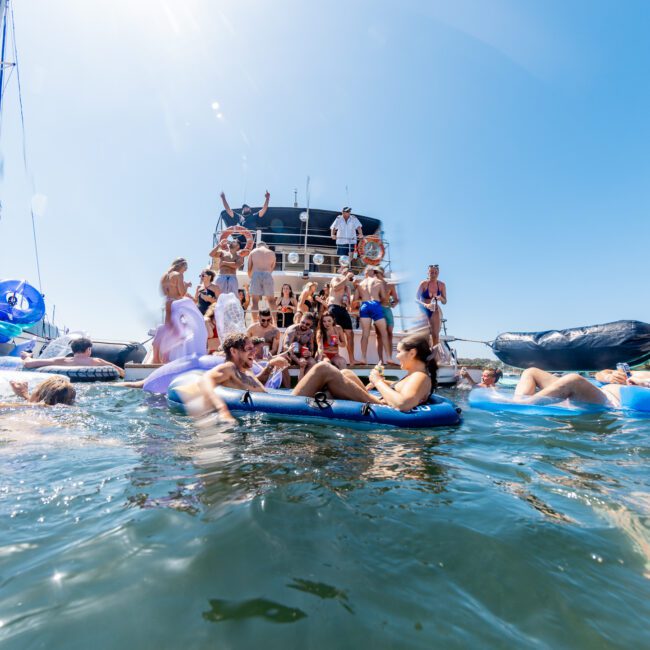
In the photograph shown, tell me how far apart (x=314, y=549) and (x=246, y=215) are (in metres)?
12.0

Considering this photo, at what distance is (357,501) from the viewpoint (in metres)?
1.84

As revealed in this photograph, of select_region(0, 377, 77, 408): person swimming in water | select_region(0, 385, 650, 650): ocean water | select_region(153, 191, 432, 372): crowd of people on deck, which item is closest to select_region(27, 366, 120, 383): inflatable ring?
select_region(153, 191, 432, 372): crowd of people on deck

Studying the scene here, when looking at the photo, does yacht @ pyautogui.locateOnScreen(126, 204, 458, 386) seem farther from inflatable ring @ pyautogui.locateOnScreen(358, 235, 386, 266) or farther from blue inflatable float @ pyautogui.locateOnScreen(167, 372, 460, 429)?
blue inflatable float @ pyautogui.locateOnScreen(167, 372, 460, 429)

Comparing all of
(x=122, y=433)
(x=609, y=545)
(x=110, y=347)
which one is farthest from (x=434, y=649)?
(x=110, y=347)

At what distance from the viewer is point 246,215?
1234 centimetres

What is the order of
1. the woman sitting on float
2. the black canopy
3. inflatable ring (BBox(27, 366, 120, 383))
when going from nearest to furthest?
the woman sitting on float < inflatable ring (BBox(27, 366, 120, 383)) < the black canopy

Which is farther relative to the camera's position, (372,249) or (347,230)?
(347,230)

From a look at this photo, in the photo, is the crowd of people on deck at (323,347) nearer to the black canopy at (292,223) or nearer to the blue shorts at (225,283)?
the blue shorts at (225,283)

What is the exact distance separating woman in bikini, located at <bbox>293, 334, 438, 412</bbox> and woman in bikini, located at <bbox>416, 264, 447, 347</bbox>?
4537 millimetres

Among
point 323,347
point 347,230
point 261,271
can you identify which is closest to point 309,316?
point 323,347

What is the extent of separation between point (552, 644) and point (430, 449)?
1.93 metres

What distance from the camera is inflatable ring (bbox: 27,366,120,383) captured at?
6.85 m

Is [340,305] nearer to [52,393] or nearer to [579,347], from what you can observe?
[52,393]

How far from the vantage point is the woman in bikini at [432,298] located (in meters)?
8.37
